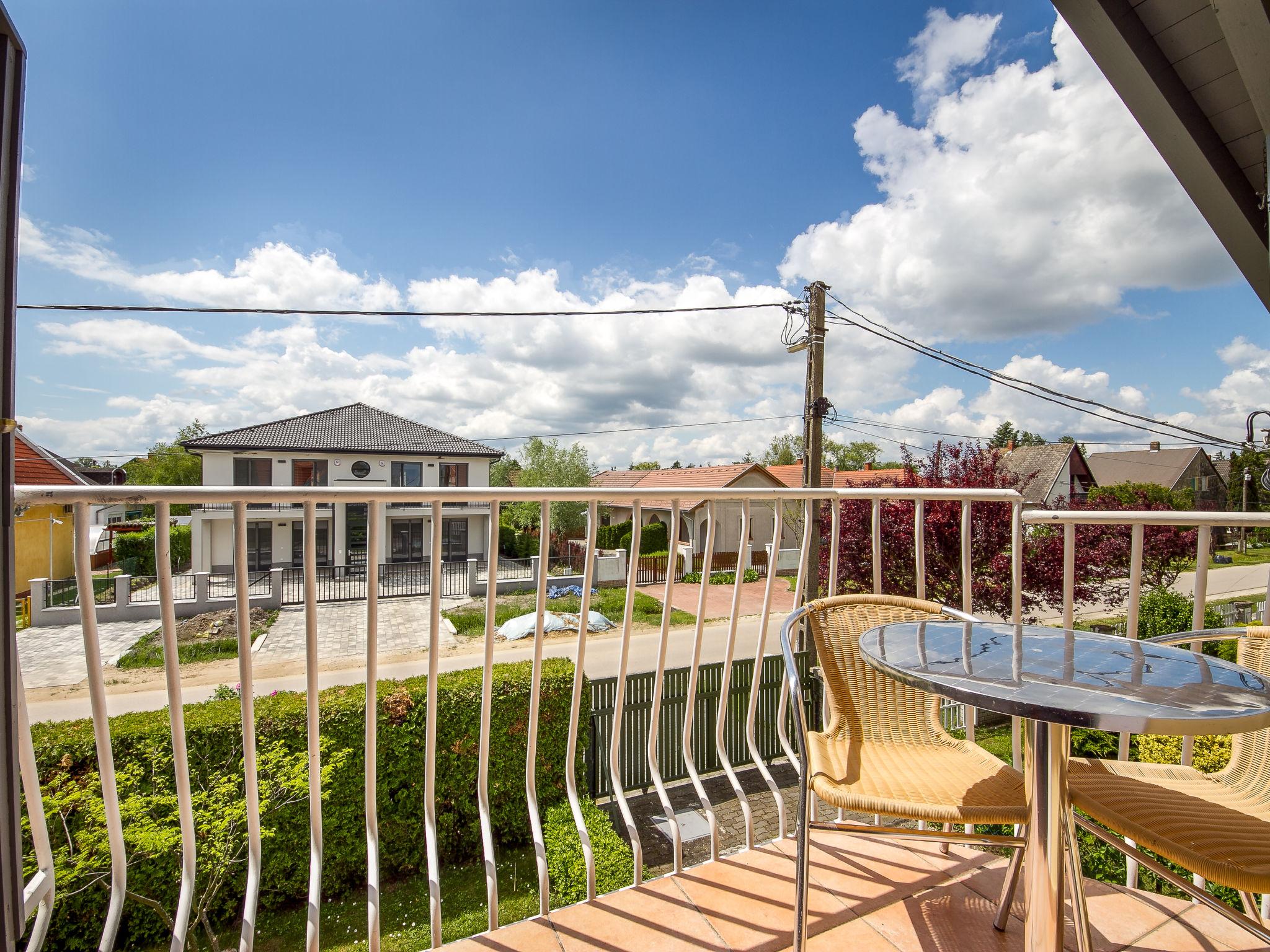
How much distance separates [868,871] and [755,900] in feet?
1.20

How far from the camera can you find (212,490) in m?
1.19

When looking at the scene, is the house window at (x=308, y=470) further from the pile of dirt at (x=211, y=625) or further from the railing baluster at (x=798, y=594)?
the railing baluster at (x=798, y=594)

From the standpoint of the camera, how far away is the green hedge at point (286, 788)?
4.02 m

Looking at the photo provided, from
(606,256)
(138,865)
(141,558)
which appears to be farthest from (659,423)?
(138,865)

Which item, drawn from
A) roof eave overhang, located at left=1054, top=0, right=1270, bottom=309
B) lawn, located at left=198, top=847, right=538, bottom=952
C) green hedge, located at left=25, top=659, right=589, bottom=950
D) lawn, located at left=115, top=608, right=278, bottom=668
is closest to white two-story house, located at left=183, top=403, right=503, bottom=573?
lawn, located at left=115, top=608, right=278, bottom=668

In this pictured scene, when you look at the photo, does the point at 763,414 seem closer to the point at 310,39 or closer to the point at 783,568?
the point at 783,568

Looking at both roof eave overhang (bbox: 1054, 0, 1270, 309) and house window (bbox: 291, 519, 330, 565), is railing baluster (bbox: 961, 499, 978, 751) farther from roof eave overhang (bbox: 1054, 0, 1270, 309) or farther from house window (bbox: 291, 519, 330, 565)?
house window (bbox: 291, 519, 330, 565)

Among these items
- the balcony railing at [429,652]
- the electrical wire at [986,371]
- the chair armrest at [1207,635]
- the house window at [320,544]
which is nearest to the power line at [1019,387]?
the electrical wire at [986,371]

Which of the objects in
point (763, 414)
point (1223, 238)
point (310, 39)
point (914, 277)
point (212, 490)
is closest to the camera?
point (212, 490)

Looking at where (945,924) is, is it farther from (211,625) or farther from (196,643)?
(211,625)

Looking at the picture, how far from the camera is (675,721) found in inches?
286

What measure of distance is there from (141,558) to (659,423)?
775 inches

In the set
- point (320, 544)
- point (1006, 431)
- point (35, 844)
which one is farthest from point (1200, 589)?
point (1006, 431)

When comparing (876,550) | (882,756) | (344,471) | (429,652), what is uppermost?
(344,471)
